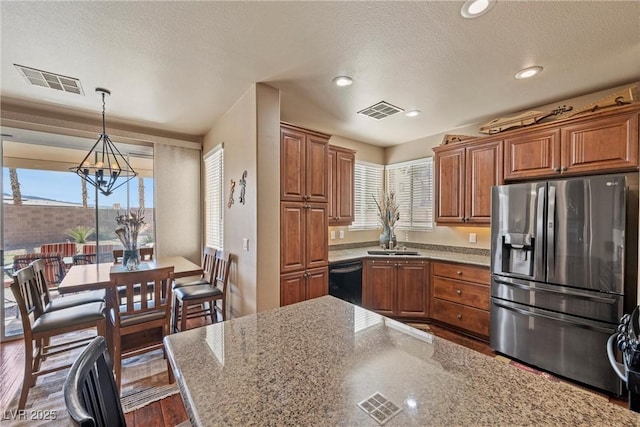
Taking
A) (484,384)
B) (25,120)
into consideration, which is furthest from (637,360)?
(25,120)

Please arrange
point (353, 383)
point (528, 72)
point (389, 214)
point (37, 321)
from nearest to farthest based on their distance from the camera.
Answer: point (353, 383)
point (37, 321)
point (528, 72)
point (389, 214)

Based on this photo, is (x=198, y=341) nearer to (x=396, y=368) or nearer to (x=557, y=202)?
(x=396, y=368)

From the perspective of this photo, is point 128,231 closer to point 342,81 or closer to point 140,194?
point 140,194

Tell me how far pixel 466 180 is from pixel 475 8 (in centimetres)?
220

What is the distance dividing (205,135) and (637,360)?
15.7 ft

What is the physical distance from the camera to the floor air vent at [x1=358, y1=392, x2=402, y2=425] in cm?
73

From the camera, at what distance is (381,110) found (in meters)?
3.21

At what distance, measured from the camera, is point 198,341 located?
117 centimetres

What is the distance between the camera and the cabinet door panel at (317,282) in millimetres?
3010

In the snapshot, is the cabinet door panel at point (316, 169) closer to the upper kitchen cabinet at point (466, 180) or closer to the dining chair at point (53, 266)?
the upper kitchen cabinet at point (466, 180)

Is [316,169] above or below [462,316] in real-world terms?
above

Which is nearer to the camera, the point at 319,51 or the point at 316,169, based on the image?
the point at 319,51

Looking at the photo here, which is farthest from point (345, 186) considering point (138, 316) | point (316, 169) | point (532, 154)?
point (138, 316)

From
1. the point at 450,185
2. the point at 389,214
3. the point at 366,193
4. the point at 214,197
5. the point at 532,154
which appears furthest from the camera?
the point at 366,193
